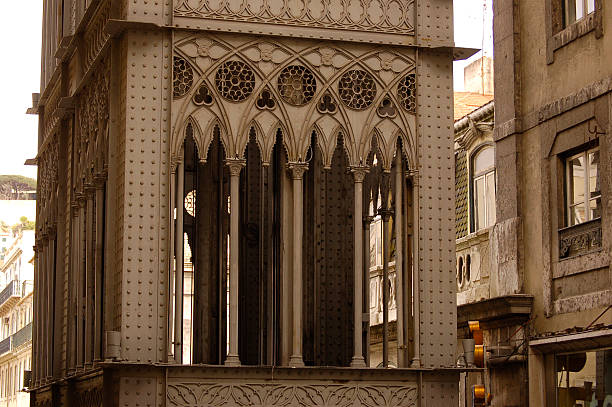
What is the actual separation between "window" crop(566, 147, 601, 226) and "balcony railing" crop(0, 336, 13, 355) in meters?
54.2

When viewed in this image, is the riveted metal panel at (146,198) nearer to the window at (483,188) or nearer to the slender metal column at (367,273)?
the slender metal column at (367,273)

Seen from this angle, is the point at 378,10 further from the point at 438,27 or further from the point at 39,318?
the point at 39,318

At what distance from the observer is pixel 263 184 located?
15.6 meters

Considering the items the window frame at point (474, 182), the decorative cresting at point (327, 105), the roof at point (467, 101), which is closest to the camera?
the decorative cresting at point (327, 105)

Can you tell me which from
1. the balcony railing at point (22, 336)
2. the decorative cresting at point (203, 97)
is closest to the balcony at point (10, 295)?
the balcony railing at point (22, 336)

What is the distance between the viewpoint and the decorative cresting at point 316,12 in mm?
13383

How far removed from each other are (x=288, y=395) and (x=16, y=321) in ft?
201

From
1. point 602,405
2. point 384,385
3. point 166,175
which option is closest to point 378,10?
point 166,175

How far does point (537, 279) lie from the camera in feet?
71.9

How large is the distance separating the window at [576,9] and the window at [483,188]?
4.29m

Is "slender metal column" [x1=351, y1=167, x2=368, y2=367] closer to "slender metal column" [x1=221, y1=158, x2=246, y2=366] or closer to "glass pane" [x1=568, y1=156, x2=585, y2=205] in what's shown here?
"slender metal column" [x1=221, y1=158, x2=246, y2=366]

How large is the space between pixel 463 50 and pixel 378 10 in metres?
1.02

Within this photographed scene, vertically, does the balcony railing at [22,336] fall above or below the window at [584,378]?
above

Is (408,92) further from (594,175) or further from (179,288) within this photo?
(594,175)
